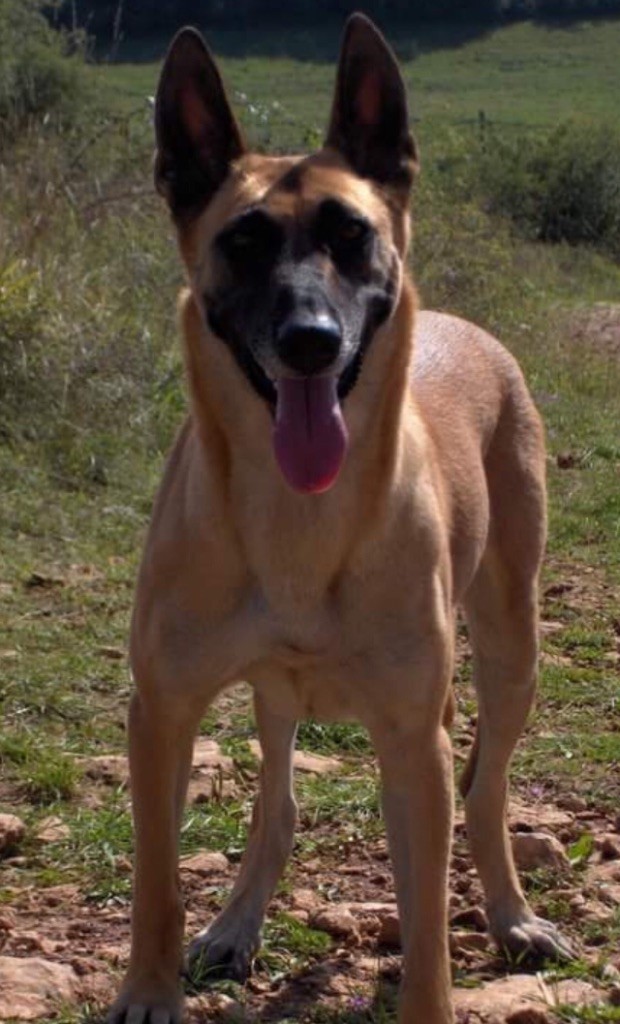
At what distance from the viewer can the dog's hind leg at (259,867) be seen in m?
4.40

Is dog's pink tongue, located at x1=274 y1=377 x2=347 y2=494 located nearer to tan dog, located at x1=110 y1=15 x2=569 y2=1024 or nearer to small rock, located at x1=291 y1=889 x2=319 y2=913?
tan dog, located at x1=110 y1=15 x2=569 y2=1024

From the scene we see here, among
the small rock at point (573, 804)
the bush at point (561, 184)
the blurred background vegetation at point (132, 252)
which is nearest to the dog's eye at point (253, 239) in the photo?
the small rock at point (573, 804)

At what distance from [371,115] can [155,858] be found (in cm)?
173

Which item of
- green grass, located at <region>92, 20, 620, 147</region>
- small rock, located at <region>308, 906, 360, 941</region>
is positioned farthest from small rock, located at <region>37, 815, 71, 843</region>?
green grass, located at <region>92, 20, 620, 147</region>

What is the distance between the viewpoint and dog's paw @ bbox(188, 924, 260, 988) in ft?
14.4

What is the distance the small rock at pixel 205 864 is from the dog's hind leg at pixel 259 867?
0.28m

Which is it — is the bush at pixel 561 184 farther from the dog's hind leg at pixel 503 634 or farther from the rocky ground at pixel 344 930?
the rocky ground at pixel 344 930

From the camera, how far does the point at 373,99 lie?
4.33m

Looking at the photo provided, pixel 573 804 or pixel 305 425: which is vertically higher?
pixel 305 425

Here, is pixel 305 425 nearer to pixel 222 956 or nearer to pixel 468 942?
pixel 222 956

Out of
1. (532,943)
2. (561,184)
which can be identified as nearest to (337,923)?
(532,943)

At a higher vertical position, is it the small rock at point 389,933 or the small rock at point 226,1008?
the small rock at point 389,933

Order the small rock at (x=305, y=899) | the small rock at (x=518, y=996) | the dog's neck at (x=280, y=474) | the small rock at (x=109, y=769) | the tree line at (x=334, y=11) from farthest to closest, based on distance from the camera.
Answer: the tree line at (x=334, y=11) < the small rock at (x=109, y=769) < the small rock at (x=305, y=899) < the small rock at (x=518, y=996) < the dog's neck at (x=280, y=474)

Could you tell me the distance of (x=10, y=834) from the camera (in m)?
4.90
